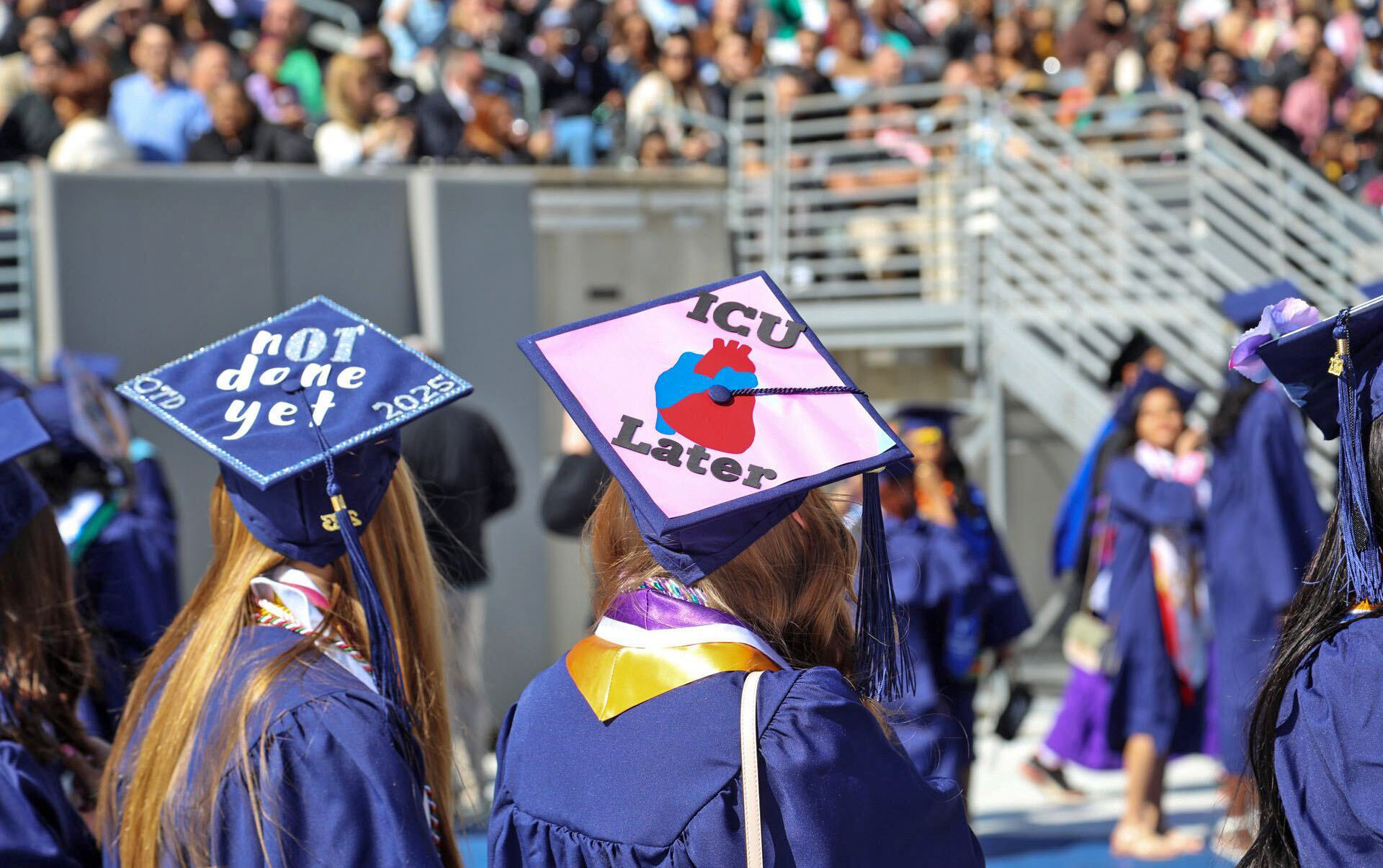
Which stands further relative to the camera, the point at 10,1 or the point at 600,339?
the point at 10,1

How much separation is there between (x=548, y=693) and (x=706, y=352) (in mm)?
467

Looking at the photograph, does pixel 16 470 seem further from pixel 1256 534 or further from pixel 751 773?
pixel 1256 534

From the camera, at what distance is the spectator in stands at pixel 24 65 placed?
875 centimetres

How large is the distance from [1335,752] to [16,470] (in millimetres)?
2123

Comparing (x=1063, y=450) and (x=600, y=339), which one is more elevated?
(x=600, y=339)

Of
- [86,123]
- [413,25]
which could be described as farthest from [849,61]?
[86,123]

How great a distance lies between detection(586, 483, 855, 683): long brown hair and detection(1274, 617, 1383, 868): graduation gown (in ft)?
1.86

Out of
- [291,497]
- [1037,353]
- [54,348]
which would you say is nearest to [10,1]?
[54,348]

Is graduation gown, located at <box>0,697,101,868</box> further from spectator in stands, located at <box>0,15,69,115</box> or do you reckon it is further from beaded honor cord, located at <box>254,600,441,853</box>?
spectator in stands, located at <box>0,15,69,115</box>

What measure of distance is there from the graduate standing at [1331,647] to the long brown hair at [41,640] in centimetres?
189

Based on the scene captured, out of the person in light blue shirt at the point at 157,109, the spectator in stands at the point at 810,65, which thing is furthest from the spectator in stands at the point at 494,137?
the spectator in stands at the point at 810,65

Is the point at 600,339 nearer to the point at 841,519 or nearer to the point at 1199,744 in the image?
the point at 841,519

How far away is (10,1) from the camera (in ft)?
32.4

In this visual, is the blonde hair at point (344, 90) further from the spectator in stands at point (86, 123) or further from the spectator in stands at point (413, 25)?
the spectator in stands at point (413, 25)
